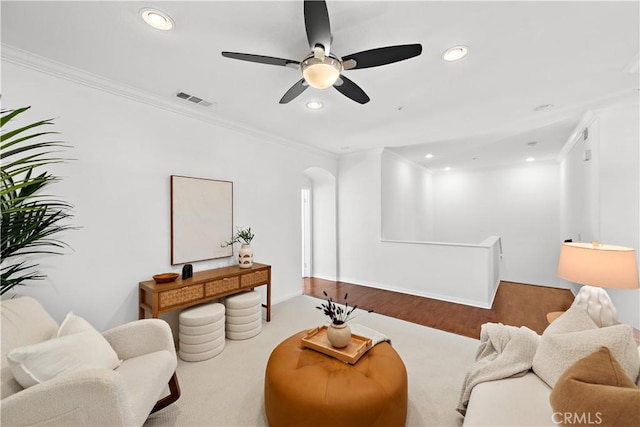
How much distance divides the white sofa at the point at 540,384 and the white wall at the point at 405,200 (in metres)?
3.56

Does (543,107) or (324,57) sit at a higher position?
(543,107)

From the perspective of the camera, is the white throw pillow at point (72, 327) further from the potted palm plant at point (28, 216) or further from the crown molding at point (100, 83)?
the crown molding at point (100, 83)

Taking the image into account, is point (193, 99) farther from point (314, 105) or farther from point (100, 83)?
point (314, 105)

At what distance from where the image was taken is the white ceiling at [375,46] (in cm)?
162

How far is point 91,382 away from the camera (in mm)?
1218

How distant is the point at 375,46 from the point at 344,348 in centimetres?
226

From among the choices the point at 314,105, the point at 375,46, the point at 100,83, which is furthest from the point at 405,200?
the point at 100,83

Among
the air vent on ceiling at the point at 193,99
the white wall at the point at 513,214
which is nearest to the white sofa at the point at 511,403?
the air vent on ceiling at the point at 193,99

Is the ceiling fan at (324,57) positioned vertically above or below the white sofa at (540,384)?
above

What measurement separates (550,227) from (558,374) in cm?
591

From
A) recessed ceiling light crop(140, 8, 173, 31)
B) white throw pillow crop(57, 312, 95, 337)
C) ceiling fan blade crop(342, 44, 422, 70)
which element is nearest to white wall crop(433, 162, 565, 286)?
ceiling fan blade crop(342, 44, 422, 70)

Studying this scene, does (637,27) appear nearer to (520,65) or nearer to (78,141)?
(520,65)

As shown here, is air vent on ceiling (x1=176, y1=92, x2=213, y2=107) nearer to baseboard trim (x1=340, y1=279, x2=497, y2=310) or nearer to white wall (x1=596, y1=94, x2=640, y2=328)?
baseboard trim (x1=340, y1=279, x2=497, y2=310)

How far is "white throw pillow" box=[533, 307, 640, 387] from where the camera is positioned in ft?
4.07
